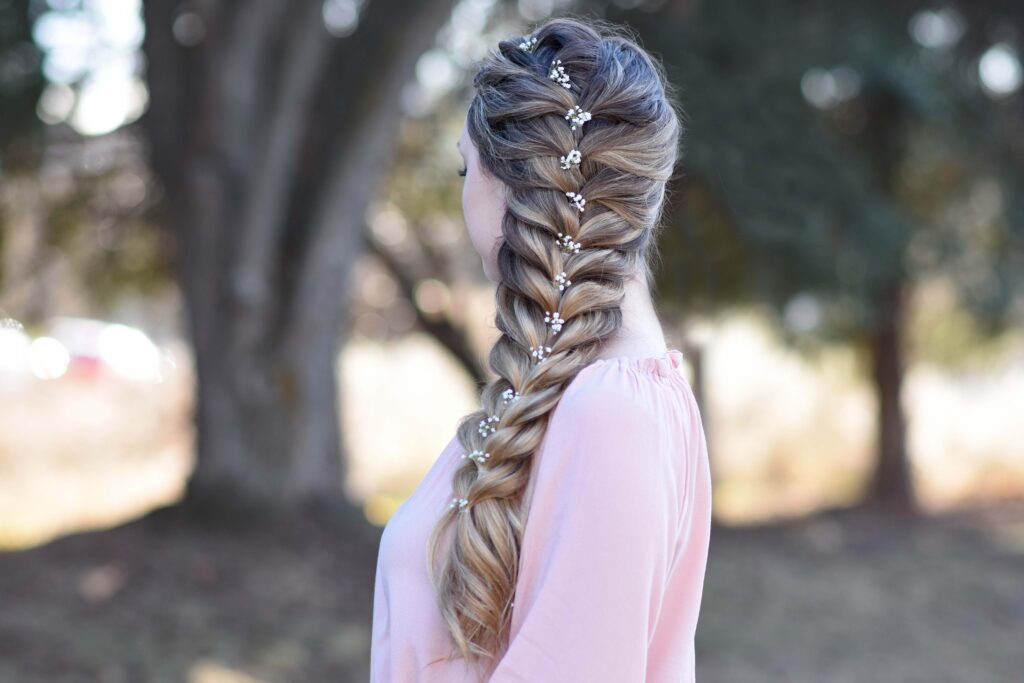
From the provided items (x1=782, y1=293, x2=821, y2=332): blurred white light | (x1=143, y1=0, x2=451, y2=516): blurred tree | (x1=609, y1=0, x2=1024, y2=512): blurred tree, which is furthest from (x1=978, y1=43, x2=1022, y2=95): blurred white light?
(x1=143, y1=0, x2=451, y2=516): blurred tree

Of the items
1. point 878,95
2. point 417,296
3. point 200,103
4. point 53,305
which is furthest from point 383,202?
point 878,95

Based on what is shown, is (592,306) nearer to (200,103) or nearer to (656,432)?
(656,432)

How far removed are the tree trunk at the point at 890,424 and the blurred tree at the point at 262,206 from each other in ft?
20.8

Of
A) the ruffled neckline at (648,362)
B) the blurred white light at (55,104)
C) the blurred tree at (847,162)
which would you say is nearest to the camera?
the ruffled neckline at (648,362)

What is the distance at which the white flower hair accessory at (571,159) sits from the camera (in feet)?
5.35

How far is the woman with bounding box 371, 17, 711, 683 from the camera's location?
1453mm

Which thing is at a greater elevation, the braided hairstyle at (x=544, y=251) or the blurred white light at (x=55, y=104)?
the braided hairstyle at (x=544, y=251)

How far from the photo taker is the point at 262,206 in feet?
20.2

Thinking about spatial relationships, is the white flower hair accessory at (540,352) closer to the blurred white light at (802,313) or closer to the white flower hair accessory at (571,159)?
the white flower hair accessory at (571,159)

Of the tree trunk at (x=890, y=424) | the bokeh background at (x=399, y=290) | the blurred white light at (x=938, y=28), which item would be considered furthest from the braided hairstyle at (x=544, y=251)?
the tree trunk at (x=890, y=424)

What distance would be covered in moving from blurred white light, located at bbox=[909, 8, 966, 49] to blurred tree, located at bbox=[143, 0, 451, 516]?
484cm

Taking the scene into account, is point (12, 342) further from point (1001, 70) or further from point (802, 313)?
point (1001, 70)

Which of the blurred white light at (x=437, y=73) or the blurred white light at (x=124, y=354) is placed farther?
the blurred white light at (x=124, y=354)

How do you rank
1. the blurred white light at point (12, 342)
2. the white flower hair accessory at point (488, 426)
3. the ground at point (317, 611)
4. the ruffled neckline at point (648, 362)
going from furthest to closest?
1. the ground at point (317, 611)
2. the blurred white light at point (12, 342)
3. the white flower hair accessory at point (488, 426)
4. the ruffled neckline at point (648, 362)
